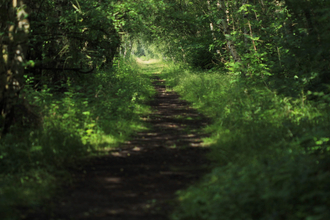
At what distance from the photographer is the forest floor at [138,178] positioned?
442cm

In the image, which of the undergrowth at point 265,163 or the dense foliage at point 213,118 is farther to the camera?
the dense foliage at point 213,118

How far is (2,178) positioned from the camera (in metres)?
5.36

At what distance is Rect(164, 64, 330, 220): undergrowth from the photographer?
3.82 metres

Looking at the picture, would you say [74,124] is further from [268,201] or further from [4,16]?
[268,201]

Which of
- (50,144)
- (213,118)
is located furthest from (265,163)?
(213,118)

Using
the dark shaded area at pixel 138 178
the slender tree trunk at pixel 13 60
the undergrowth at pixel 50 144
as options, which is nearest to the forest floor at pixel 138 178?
the dark shaded area at pixel 138 178

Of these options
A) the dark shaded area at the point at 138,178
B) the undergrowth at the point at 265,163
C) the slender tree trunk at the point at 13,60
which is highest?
the slender tree trunk at the point at 13,60

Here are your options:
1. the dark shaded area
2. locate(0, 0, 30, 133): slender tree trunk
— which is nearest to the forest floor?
the dark shaded area

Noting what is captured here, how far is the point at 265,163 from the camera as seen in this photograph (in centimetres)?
503

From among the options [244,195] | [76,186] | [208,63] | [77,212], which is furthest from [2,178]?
[208,63]

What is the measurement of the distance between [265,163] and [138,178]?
2163mm

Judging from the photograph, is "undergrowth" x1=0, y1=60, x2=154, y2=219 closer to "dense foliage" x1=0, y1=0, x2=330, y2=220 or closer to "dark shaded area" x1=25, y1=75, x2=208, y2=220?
"dense foliage" x1=0, y1=0, x2=330, y2=220

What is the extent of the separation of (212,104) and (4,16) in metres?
7.15

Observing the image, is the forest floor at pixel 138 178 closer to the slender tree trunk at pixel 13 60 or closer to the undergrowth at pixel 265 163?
the undergrowth at pixel 265 163
